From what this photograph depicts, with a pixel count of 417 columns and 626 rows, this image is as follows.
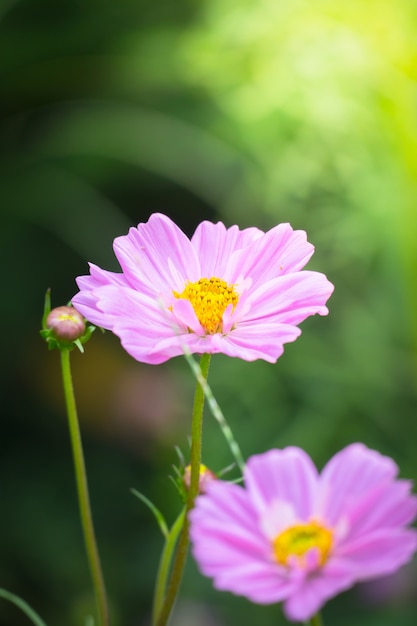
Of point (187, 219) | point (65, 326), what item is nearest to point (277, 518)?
point (65, 326)

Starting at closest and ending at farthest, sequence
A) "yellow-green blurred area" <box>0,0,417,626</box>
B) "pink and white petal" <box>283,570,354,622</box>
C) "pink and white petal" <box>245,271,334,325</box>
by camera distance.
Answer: "pink and white petal" <box>283,570,354,622</box> → "pink and white petal" <box>245,271,334,325</box> → "yellow-green blurred area" <box>0,0,417,626</box>

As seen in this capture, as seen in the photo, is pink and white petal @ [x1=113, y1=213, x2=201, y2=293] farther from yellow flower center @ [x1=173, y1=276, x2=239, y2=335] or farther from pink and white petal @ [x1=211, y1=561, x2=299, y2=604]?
pink and white petal @ [x1=211, y1=561, x2=299, y2=604]

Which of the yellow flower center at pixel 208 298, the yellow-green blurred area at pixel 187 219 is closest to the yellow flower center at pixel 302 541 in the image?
the yellow flower center at pixel 208 298

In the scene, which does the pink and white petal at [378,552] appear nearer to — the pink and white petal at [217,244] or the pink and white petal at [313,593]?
the pink and white petal at [313,593]

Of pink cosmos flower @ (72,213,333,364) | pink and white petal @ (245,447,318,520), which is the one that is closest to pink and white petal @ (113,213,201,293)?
pink cosmos flower @ (72,213,333,364)

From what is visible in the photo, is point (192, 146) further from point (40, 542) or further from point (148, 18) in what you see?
point (40, 542)

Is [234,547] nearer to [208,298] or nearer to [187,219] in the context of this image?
[208,298]

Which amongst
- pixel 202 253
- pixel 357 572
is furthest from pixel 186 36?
pixel 357 572
